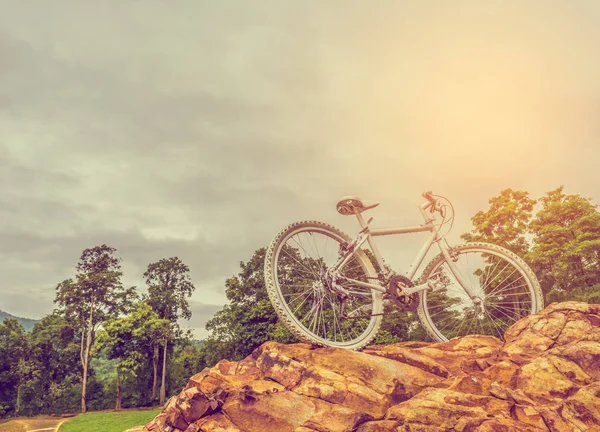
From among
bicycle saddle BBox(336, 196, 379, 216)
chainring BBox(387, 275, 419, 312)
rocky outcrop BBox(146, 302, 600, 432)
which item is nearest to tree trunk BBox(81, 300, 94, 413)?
rocky outcrop BBox(146, 302, 600, 432)

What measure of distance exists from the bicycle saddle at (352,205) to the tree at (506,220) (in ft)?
63.5

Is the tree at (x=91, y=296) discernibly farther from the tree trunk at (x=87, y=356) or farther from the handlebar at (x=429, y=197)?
the handlebar at (x=429, y=197)

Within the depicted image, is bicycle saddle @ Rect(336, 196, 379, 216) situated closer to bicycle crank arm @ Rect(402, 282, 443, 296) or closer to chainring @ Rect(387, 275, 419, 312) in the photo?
chainring @ Rect(387, 275, 419, 312)

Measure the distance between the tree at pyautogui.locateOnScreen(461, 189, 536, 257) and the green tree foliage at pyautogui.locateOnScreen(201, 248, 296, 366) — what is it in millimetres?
15776

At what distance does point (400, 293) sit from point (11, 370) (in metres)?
50.8

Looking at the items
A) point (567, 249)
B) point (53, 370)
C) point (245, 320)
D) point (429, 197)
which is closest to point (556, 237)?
point (567, 249)

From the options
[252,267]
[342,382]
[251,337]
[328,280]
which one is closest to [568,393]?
[342,382]

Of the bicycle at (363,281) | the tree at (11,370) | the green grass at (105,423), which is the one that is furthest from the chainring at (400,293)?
the tree at (11,370)

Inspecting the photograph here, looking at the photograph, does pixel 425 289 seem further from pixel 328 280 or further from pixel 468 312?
pixel 328 280

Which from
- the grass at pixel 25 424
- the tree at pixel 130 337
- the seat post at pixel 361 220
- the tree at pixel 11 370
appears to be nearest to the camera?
the seat post at pixel 361 220

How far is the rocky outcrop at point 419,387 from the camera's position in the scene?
5254 millimetres

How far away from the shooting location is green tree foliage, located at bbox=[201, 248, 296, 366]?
97.6 ft

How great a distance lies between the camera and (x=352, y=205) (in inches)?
329

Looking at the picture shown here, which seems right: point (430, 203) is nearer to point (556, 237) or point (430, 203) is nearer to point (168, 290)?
point (556, 237)
